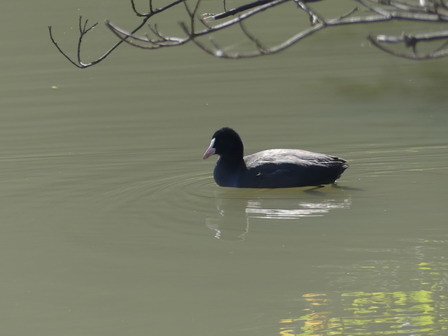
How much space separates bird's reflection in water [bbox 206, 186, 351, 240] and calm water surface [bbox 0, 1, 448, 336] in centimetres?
4

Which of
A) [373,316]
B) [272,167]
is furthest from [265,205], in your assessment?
[373,316]

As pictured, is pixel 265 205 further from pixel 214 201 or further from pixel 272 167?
pixel 272 167

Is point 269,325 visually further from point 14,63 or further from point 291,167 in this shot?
point 14,63

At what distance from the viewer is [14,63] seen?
19281mm

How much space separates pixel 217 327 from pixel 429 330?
137 cm

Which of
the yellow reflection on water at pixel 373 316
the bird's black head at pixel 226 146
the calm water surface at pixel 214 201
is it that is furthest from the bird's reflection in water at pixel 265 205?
the yellow reflection on water at pixel 373 316

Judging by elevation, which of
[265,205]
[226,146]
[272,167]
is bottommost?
[265,205]

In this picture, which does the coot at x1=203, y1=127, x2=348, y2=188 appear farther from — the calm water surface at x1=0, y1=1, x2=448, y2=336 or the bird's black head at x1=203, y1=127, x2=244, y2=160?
the calm water surface at x1=0, y1=1, x2=448, y2=336

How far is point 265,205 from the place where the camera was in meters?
11.7

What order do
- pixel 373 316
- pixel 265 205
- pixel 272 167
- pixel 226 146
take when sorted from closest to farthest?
pixel 373 316 < pixel 265 205 < pixel 272 167 < pixel 226 146

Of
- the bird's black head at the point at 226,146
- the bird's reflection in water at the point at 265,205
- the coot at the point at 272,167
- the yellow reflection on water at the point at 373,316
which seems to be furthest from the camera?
the bird's black head at the point at 226,146

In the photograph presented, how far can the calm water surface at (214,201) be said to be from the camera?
27.6 feet

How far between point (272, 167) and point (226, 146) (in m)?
0.60

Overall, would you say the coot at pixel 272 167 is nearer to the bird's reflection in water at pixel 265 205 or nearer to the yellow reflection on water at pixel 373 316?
the bird's reflection in water at pixel 265 205
